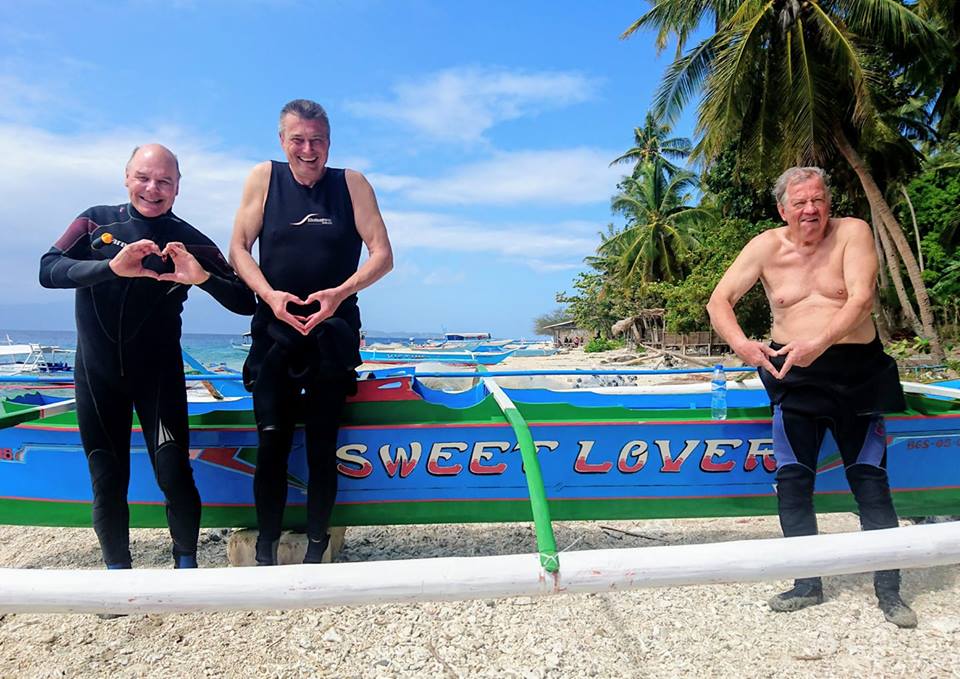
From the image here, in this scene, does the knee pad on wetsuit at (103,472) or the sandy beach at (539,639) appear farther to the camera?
the knee pad on wetsuit at (103,472)

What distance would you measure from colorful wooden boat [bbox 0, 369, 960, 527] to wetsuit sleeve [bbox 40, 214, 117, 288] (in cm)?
87

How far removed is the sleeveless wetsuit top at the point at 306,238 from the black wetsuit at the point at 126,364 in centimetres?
20

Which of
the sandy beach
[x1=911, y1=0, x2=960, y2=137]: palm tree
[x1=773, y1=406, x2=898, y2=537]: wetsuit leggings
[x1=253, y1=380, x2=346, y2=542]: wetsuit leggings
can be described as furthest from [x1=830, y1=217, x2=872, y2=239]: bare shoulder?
[x1=911, y1=0, x2=960, y2=137]: palm tree

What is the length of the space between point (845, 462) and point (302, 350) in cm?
219

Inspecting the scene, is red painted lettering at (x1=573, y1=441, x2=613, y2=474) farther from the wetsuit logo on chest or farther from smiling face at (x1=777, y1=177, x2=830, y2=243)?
the wetsuit logo on chest

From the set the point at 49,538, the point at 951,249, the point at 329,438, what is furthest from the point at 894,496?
the point at 951,249

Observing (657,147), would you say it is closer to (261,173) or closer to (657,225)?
(657,225)

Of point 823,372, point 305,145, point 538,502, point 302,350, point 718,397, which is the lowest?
point 538,502

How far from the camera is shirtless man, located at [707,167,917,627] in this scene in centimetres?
222

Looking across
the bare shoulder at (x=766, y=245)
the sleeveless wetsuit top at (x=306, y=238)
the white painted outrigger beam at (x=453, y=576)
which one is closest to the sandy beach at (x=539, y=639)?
the white painted outrigger beam at (x=453, y=576)

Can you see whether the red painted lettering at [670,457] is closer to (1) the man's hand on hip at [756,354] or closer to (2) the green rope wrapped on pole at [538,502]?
(1) the man's hand on hip at [756,354]

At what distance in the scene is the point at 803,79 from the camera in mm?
11836

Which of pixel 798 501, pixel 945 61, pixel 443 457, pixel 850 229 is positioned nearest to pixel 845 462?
pixel 798 501

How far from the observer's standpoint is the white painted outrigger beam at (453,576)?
3.69ft
